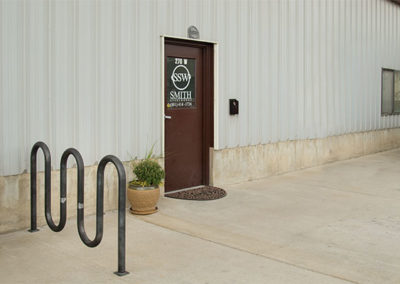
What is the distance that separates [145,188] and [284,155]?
3.84 m

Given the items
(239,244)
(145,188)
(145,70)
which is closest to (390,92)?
(145,70)

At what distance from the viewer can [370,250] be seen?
4.87 metres

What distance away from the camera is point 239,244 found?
508 cm

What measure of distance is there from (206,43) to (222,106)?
103 cm

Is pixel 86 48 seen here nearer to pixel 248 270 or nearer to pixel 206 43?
pixel 206 43

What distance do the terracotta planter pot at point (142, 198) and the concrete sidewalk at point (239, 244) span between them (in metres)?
0.12

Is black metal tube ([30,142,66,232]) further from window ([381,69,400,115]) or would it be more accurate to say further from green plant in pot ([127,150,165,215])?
window ([381,69,400,115])

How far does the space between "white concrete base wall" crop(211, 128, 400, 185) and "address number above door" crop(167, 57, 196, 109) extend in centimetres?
96

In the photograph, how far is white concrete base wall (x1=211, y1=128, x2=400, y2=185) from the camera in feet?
26.7

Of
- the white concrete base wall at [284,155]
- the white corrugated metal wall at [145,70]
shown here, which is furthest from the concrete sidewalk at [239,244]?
the white corrugated metal wall at [145,70]

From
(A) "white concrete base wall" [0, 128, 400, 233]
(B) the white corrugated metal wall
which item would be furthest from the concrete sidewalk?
(B) the white corrugated metal wall

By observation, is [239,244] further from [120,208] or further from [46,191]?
[46,191]

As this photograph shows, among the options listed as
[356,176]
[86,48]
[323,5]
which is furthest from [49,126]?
[323,5]

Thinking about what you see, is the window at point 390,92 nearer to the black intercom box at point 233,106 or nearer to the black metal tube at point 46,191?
the black intercom box at point 233,106
